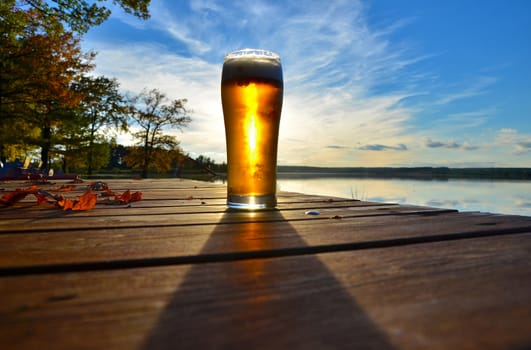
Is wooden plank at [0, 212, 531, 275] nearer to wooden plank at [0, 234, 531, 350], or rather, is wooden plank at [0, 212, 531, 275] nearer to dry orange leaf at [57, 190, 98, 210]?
wooden plank at [0, 234, 531, 350]

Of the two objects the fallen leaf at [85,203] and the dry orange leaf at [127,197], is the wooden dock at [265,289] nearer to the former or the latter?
the fallen leaf at [85,203]

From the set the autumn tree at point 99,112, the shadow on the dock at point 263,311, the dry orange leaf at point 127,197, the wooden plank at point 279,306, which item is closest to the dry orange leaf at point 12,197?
the dry orange leaf at point 127,197

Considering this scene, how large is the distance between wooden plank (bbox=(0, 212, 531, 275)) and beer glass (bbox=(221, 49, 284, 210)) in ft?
1.06

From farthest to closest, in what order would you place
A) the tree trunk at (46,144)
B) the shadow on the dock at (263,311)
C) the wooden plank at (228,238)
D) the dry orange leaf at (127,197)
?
the tree trunk at (46,144), the dry orange leaf at (127,197), the wooden plank at (228,238), the shadow on the dock at (263,311)

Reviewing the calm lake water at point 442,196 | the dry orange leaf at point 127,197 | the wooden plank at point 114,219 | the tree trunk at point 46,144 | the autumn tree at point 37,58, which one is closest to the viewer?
the wooden plank at point 114,219

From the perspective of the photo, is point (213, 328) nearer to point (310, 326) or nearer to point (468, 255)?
point (310, 326)

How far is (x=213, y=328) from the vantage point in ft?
1.25

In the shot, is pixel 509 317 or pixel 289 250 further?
pixel 289 250

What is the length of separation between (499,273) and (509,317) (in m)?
0.22

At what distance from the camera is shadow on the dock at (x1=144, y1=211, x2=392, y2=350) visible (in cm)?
36

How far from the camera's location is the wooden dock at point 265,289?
368 millimetres

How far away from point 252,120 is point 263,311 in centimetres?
127

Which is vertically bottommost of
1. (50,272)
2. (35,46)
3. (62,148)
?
(50,272)

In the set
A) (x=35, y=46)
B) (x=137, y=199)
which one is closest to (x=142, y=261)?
(x=137, y=199)
